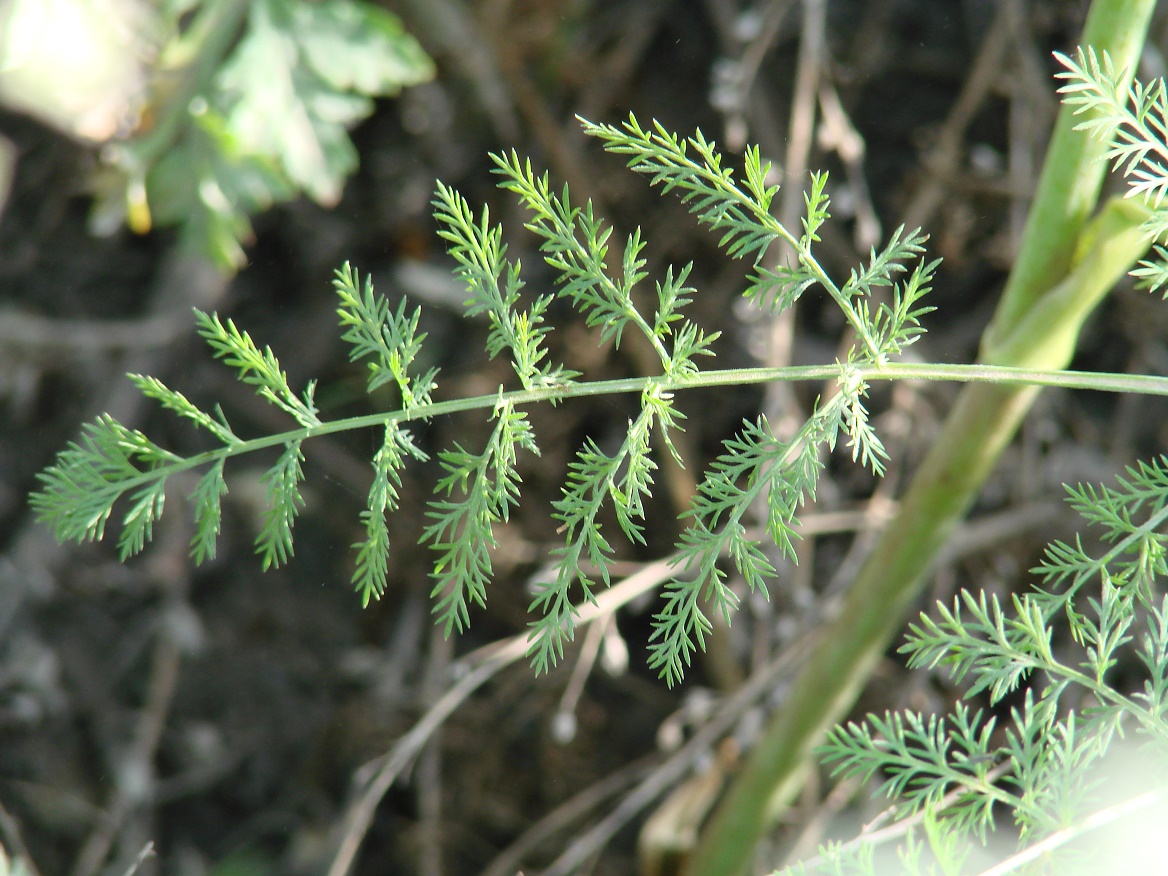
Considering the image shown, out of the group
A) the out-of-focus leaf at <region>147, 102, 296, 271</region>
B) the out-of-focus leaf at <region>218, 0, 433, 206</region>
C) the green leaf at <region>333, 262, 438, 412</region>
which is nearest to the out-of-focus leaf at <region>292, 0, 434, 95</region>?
the out-of-focus leaf at <region>218, 0, 433, 206</region>

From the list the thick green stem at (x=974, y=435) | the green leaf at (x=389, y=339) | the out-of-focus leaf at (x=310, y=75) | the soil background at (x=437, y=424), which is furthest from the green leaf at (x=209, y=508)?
the soil background at (x=437, y=424)

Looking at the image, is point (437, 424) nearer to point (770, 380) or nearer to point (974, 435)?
point (974, 435)

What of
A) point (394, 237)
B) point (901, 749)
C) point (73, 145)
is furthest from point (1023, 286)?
point (73, 145)

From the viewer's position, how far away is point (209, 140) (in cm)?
136

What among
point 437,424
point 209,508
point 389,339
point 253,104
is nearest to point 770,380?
point 389,339

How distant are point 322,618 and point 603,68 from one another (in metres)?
1.04

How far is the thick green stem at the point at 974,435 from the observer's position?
0.74 m

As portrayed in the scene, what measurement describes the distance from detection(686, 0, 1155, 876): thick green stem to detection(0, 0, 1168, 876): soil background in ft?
1.34

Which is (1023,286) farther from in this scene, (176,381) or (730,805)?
(176,381)

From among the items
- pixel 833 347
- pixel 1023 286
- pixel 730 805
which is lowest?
pixel 730 805

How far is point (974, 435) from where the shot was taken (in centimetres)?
89

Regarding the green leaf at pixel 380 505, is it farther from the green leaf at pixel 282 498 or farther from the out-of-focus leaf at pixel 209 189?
the out-of-focus leaf at pixel 209 189

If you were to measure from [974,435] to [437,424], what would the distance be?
1000 millimetres

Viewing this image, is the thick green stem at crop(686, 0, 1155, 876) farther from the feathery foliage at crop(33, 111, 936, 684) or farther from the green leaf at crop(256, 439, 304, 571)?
the green leaf at crop(256, 439, 304, 571)
